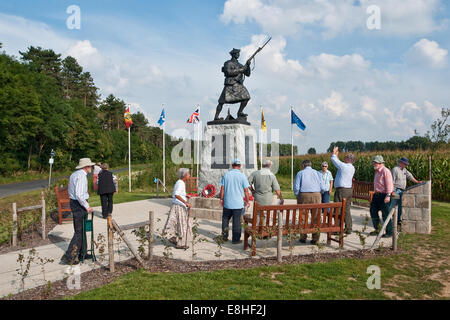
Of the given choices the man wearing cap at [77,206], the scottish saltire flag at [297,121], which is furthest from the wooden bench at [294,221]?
the scottish saltire flag at [297,121]

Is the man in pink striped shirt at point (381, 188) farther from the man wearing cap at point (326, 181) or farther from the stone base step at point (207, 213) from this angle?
the stone base step at point (207, 213)

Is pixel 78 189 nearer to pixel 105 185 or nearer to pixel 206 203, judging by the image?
pixel 105 185

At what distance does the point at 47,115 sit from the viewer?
35.6m

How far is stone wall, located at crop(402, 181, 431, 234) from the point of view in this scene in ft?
24.8

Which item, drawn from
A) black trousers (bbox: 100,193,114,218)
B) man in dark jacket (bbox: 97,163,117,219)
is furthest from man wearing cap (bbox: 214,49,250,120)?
black trousers (bbox: 100,193,114,218)

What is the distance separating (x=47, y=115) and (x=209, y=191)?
32.1 metres

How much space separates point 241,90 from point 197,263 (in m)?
6.27

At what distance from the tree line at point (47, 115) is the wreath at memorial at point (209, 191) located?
26.1 meters

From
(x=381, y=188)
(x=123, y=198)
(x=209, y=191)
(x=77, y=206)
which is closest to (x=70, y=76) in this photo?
(x=123, y=198)

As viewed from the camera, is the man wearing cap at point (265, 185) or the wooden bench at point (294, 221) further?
the man wearing cap at point (265, 185)

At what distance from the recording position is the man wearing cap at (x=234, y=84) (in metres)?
10.1
